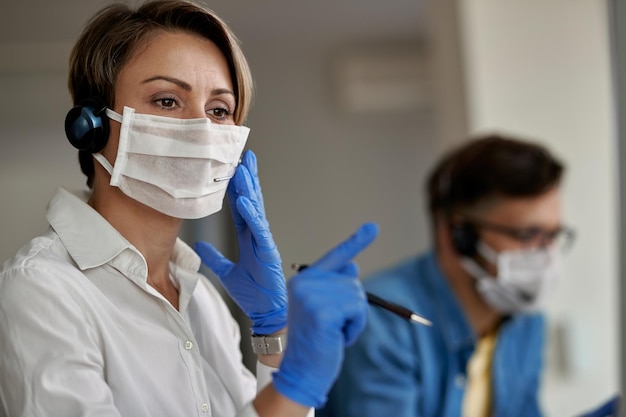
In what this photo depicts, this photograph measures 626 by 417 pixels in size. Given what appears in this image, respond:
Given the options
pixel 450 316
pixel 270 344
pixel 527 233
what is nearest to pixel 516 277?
pixel 527 233

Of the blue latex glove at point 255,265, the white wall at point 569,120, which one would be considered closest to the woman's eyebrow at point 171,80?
the blue latex glove at point 255,265

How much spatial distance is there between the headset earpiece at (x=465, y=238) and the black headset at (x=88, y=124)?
129 cm

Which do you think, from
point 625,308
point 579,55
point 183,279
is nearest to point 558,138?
point 579,55

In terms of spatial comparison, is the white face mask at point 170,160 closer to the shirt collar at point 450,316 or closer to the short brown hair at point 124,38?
the short brown hair at point 124,38

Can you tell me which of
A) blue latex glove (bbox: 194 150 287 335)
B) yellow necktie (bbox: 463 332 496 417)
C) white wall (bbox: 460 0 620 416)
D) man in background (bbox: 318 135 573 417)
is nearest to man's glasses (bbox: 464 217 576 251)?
man in background (bbox: 318 135 573 417)

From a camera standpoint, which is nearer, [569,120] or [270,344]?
[270,344]

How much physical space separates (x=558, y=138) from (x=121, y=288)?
7.39 ft

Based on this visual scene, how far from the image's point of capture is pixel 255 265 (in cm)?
88

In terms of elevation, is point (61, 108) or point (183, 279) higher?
point (61, 108)

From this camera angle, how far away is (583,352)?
280 cm

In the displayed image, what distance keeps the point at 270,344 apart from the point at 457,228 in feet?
3.77

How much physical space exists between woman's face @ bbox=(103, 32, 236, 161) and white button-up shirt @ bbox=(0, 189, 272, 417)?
0.38ft

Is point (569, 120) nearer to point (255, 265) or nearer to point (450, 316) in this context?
point (450, 316)

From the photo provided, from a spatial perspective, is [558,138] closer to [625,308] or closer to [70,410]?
[625,308]
